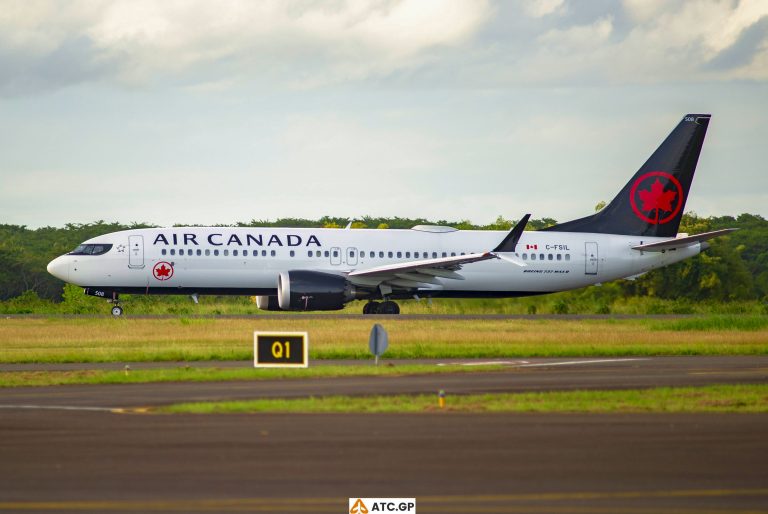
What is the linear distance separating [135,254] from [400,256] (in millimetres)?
10182

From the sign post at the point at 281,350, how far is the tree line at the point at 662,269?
1489 inches

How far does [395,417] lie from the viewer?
1956 centimetres

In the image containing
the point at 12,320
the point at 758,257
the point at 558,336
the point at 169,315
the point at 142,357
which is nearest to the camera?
the point at 142,357

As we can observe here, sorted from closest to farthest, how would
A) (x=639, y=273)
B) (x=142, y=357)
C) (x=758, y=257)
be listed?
(x=142, y=357) → (x=639, y=273) → (x=758, y=257)

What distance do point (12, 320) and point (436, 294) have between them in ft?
52.8

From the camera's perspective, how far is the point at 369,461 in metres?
15.4

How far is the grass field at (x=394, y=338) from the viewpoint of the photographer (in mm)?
32969

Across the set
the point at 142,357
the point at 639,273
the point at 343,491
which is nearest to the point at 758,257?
the point at 639,273

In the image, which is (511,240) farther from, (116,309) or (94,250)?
(94,250)

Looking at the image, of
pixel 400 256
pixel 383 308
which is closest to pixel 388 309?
pixel 383 308

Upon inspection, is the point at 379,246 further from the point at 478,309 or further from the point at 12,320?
the point at 12,320

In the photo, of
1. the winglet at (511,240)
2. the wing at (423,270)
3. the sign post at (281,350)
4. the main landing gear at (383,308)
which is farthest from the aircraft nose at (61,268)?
the sign post at (281,350)

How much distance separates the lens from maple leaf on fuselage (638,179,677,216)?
5462 centimetres

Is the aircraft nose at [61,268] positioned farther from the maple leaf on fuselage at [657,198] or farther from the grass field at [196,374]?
the maple leaf on fuselage at [657,198]
